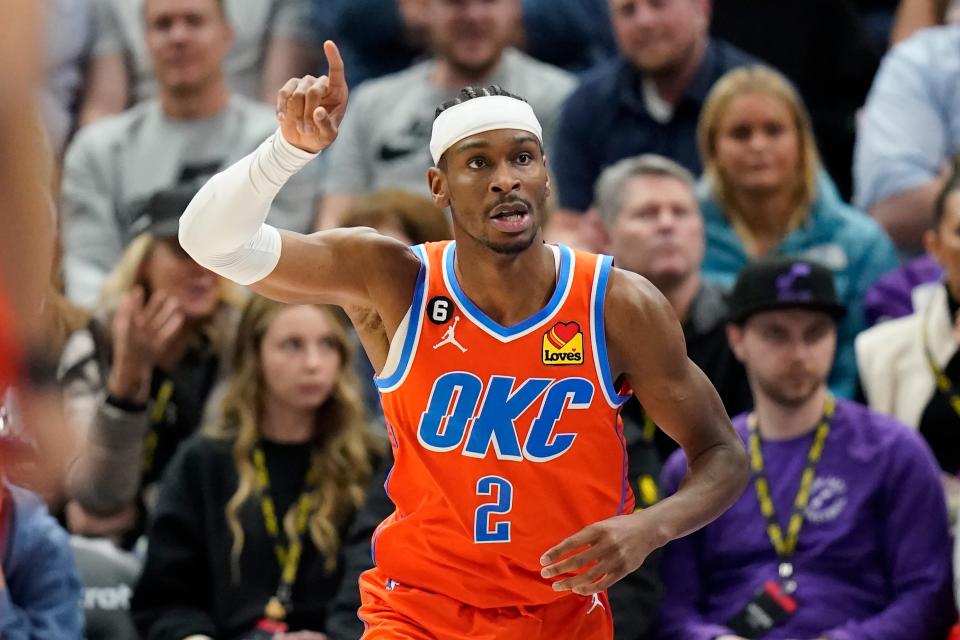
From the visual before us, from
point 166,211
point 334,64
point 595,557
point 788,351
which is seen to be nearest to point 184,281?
point 166,211

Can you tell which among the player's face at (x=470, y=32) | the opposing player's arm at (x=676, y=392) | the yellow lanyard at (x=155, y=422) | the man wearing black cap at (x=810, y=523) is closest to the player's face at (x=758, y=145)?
the man wearing black cap at (x=810, y=523)

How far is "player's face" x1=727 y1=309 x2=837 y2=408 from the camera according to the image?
19.6 feet

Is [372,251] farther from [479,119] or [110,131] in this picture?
[110,131]

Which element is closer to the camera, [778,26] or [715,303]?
[715,303]

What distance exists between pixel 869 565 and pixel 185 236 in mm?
2907

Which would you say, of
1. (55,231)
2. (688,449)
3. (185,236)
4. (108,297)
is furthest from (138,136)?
(55,231)

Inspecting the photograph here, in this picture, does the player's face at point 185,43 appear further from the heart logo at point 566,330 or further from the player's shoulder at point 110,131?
the heart logo at point 566,330

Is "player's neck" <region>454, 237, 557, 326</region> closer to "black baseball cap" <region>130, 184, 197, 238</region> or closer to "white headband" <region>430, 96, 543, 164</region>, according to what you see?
"white headband" <region>430, 96, 543, 164</region>

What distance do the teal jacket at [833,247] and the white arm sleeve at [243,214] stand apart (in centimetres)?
315

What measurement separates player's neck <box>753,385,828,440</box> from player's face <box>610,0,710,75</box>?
226cm

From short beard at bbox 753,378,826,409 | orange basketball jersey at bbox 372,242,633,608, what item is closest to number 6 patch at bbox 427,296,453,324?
orange basketball jersey at bbox 372,242,633,608

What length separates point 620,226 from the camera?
6.91 m

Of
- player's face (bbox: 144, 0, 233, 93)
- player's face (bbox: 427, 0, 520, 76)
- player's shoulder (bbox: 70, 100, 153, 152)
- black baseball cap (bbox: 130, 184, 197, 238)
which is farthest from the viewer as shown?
player's shoulder (bbox: 70, 100, 153, 152)

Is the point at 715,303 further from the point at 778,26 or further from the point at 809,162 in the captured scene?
the point at 778,26
